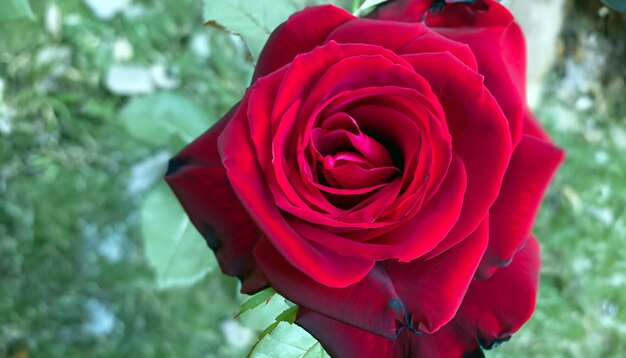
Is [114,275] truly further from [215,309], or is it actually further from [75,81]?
[75,81]

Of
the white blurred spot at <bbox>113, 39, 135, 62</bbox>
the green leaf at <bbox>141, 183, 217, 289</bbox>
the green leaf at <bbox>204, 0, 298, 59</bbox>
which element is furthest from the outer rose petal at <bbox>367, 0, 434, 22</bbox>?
the white blurred spot at <bbox>113, 39, 135, 62</bbox>

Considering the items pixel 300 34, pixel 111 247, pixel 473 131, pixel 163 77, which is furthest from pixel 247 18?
pixel 111 247

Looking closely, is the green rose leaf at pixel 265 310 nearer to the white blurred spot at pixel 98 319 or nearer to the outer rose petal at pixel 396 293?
the outer rose petal at pixel 396 293

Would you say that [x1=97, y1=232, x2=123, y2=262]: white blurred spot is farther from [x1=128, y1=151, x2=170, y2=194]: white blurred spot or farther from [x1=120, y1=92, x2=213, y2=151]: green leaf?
[x1=120, y1=92, x2=213, y2=151]: green leaf

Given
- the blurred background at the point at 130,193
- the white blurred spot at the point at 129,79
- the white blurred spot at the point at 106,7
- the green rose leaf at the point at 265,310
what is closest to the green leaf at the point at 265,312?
the green rose leaf at the point at 265,310

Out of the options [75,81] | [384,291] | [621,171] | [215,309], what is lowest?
[215,309]

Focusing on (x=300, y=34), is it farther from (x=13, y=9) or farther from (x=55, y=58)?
(x=55, y=58)

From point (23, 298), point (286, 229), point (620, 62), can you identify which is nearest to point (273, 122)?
point (286, 229)
